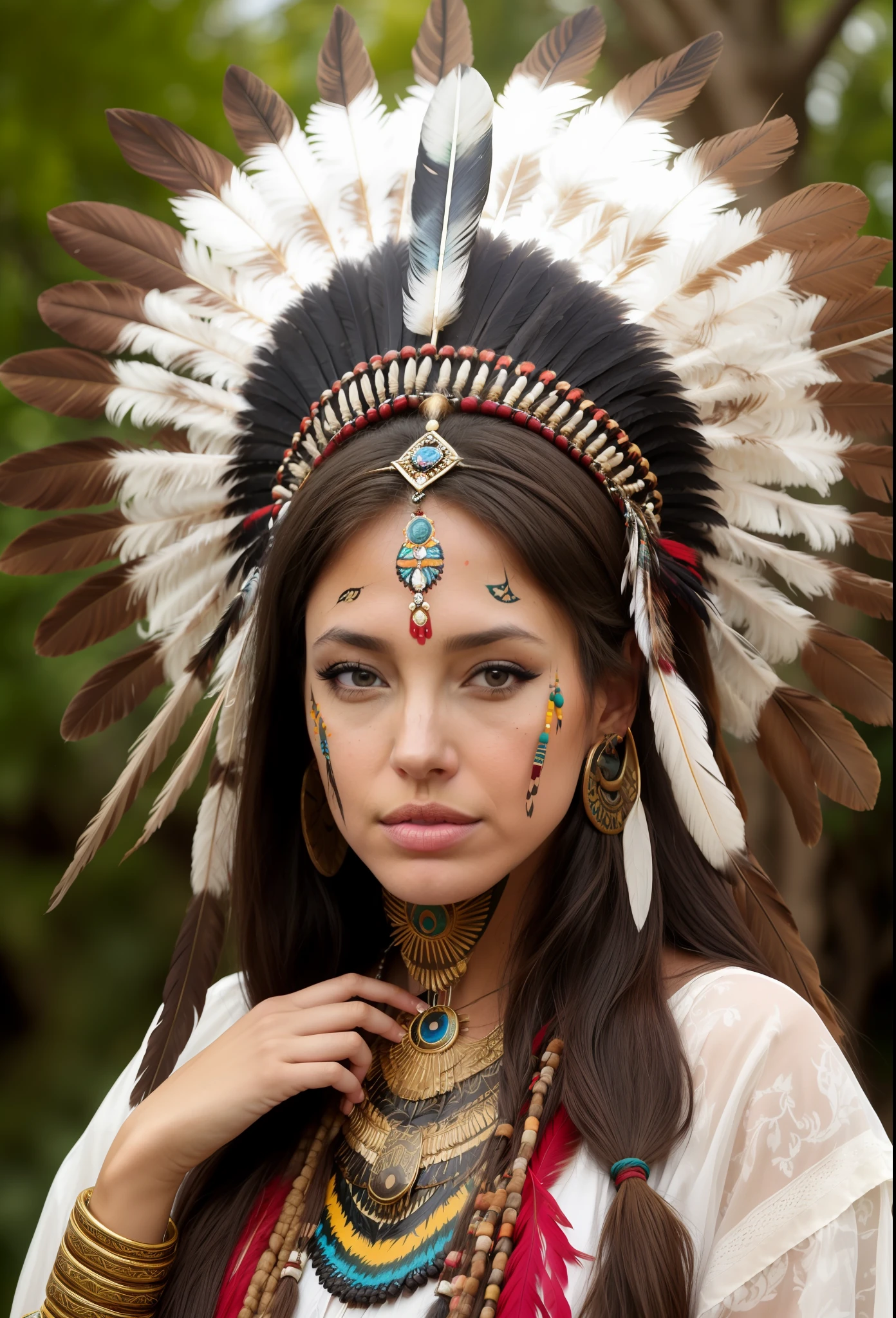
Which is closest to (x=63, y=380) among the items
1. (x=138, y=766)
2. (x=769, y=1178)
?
(x=138, y=766)

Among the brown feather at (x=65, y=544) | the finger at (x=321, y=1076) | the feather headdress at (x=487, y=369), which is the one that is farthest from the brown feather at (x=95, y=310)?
the finger at (x=321, y=1076)

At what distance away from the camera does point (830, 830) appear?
3668mm

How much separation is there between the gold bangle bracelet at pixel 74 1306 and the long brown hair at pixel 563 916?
3.8 inches

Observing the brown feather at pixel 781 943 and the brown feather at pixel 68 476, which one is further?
the brown feather at pixel 68 476

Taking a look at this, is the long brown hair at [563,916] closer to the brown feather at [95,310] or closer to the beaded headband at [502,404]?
the beaded headband at [502,404]

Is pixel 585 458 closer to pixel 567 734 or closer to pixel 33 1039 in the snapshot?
pixel 567 734

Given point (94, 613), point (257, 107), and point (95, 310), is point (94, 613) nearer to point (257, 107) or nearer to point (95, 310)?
point (95, 310)

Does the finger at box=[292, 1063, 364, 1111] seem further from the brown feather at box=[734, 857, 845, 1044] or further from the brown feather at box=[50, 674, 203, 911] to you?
the brown feather at box=[734, 857, 845, 1044]

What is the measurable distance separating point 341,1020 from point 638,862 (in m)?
0.54

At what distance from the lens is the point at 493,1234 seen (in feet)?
5.68

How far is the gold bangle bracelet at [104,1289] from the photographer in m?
1.88

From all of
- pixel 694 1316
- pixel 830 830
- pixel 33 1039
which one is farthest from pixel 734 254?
pixel 33 1039

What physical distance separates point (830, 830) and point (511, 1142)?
2.15m

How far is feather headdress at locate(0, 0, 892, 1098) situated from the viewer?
1.96 meters
